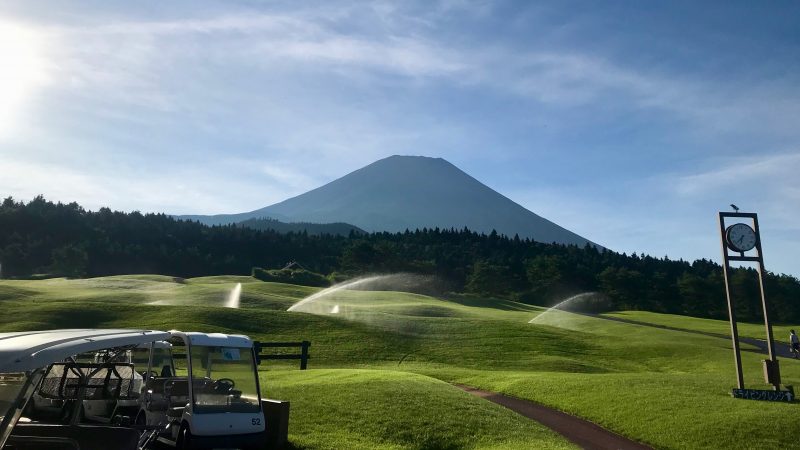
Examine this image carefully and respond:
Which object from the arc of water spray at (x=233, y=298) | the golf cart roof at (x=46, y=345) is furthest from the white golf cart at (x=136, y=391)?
the arc of water spray at (x=233, y=298)

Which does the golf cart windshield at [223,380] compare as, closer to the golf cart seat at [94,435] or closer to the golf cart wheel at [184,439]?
the golf cart wheel at [184,439]

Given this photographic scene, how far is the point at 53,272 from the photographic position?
345ft

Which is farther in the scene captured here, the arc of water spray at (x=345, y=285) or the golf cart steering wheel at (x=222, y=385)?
the arc of water spray at (x=345, y=285)

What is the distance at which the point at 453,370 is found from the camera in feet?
110

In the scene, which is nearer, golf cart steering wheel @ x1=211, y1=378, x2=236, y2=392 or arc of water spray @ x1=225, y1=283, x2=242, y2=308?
golf cart steering wheel @ x1=211, y1=378, x2=236, y2=392

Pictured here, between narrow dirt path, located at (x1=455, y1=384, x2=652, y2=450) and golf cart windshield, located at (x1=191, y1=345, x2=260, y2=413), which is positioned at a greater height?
golf cart windshield, located at (x1=191, y1=345, x2=260, y2=413)

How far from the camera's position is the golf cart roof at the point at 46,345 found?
7.64 meters

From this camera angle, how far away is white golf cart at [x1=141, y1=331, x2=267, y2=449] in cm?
1231

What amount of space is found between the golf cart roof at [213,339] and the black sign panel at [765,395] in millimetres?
19417

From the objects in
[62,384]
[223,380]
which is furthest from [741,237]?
[62,384]

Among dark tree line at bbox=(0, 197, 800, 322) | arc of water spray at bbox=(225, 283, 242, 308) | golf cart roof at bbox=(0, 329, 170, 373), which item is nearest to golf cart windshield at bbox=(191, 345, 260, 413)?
golf cart roof at bbox=(0, 329, 170, 373)

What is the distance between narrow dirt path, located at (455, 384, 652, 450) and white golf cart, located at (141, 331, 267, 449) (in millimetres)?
10440

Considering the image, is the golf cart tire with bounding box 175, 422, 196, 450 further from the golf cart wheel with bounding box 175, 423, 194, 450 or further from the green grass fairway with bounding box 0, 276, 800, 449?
the green grass fairway with bounding box 0, 276, 800, 449

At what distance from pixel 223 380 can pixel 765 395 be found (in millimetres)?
20570
